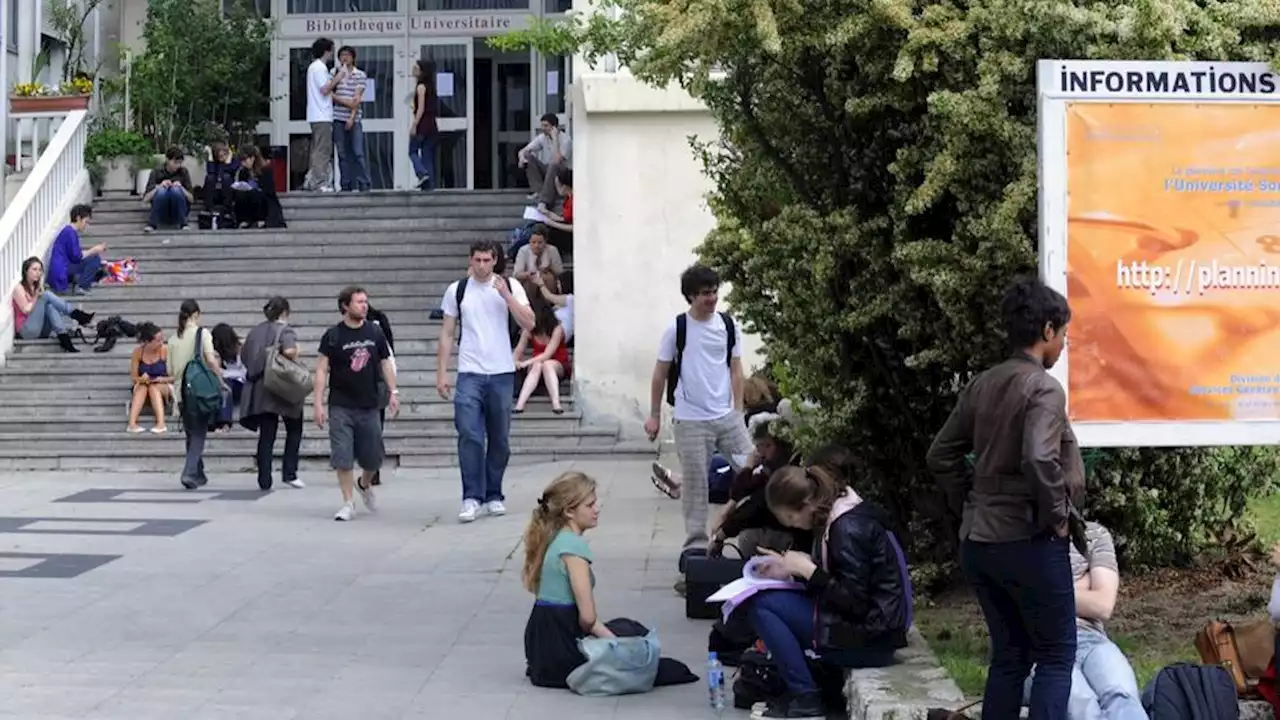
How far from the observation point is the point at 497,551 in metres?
11.6

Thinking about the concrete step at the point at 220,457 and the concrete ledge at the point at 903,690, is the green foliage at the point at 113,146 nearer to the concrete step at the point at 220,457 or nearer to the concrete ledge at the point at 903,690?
the concrete step at the point at 220,457

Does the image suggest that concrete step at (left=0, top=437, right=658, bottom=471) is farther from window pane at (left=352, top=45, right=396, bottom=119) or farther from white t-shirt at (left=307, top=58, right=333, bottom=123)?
window pane at (left=352, top=45, right=396, bottom=119)

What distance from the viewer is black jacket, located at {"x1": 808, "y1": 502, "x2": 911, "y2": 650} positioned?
7.07 metres

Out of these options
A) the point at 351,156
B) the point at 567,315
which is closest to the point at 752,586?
the point at 567,315

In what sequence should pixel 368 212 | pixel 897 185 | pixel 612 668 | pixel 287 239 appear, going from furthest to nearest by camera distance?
1. pixel 368 212
2. pixel 287 239
3. pixel 897 185
4. pixel 612 668

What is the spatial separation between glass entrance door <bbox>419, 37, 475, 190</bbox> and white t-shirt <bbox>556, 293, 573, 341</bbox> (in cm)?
793

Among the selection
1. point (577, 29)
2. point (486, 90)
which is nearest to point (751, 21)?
point (577, 29)

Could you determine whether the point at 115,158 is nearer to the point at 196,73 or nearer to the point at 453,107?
the point at 196,73

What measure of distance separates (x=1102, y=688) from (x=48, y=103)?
1901 cm

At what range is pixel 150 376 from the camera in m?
17.6

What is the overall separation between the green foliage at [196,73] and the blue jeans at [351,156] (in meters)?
2.11

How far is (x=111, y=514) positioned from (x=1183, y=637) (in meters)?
8.66

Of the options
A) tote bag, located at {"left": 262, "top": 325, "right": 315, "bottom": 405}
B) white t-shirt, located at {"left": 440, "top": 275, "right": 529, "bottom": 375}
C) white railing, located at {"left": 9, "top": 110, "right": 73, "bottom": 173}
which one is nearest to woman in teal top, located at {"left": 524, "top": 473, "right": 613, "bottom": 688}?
white t-shirt, located at {"left": 440, "top": 275, "right": 529, "bottom": 375}

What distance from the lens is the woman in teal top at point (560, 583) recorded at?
766 cm
